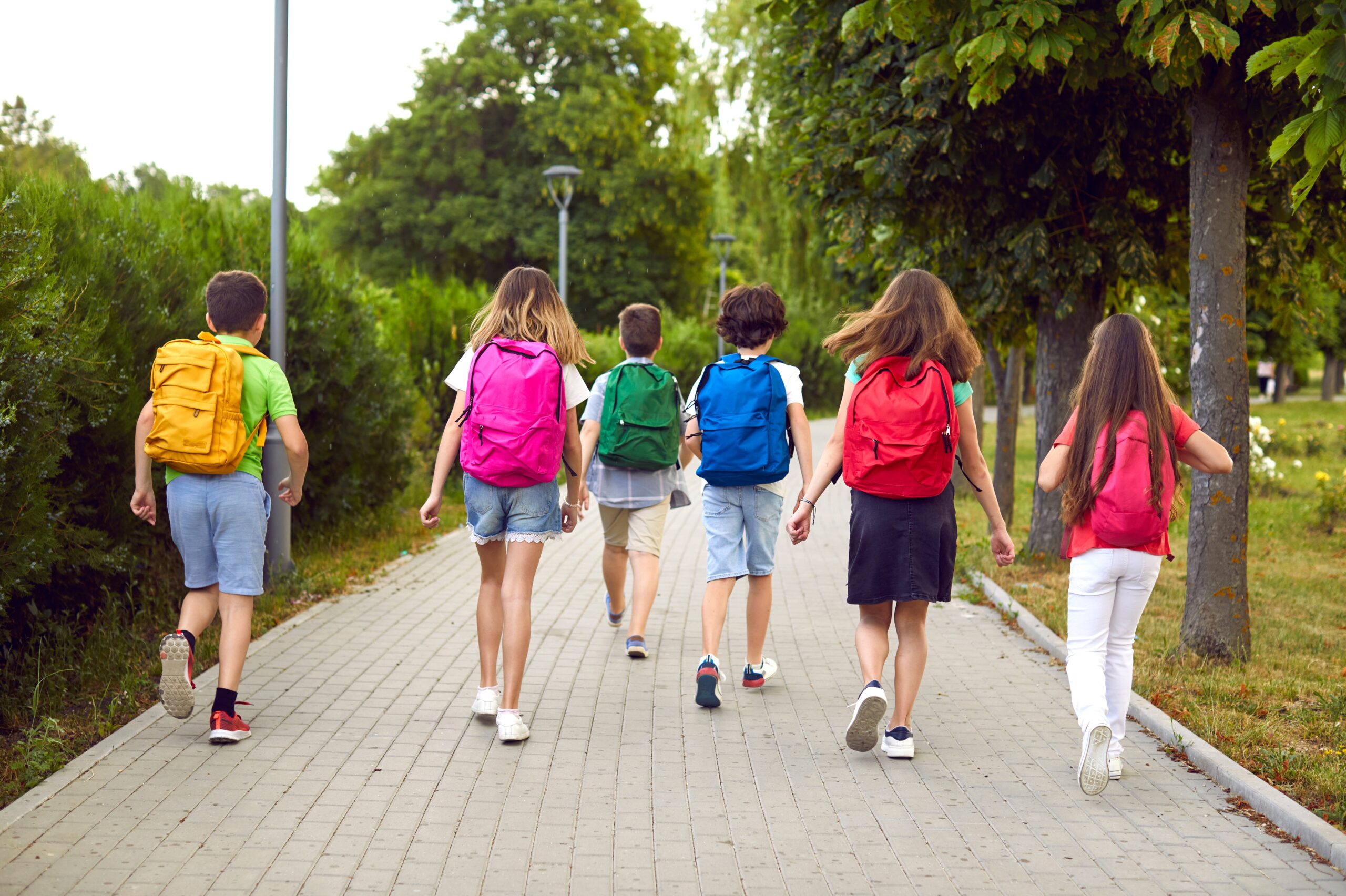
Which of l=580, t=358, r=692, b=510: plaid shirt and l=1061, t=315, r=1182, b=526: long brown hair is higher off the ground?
l=1061, t=315, r=1182, b=526: long brown hair

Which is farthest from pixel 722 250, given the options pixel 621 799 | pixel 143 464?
pixel 621 799

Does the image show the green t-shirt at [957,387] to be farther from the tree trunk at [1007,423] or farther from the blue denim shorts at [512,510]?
the tree trunk at [1007,423]

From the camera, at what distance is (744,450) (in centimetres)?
580

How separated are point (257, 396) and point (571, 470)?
136cm

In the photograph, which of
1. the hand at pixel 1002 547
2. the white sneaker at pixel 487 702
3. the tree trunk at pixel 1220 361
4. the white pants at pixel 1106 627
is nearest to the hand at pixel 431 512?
the white sneaker at pixel 487 702

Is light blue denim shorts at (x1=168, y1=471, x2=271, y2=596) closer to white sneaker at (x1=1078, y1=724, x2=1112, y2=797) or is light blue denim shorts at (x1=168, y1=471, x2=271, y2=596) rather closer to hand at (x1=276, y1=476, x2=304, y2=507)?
hand at (x1=276, y1=476, x2=304, y2=507)

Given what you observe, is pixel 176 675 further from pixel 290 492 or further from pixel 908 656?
pixel 908 656

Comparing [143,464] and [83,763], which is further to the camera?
[143,464]

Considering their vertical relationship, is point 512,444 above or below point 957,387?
below

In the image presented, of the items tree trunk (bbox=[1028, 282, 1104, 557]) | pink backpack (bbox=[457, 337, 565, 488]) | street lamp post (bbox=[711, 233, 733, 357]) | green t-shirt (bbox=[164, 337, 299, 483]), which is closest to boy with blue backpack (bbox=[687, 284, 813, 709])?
pink backpack (bbox=[457, 337, 565, 488])

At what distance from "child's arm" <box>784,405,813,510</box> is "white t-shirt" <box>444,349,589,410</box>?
1.05m

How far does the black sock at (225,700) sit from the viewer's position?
5051 millimetres

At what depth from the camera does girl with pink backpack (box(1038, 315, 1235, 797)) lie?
15.3 ft

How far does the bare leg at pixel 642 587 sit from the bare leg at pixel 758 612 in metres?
0.74
